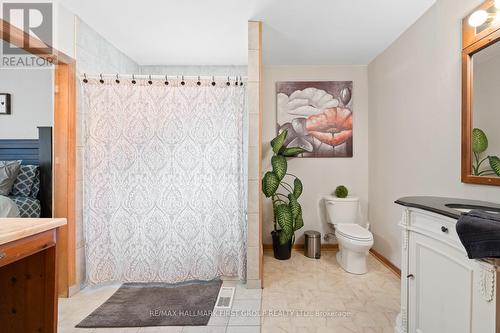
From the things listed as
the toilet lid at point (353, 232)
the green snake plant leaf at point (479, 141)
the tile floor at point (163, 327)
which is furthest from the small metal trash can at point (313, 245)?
the green snake plant leaf at point (479, 141)

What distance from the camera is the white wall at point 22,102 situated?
3.05 metres

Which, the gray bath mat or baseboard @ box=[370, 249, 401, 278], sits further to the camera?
baseboard @ box=[370, 249, 401, 278]

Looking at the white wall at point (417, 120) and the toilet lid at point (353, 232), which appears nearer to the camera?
the white wall at point (417, 120)

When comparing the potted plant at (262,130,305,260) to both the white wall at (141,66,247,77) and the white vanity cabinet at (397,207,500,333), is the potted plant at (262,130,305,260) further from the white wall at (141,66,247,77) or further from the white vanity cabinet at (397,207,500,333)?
the white vanity cabinet at (397,207,500,333)

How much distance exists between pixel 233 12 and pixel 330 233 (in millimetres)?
2684

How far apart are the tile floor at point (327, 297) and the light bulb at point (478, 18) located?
6.70 ft

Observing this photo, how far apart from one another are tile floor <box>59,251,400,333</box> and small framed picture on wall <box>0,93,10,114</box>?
103 inches

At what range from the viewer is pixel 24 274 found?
1213 millimetres

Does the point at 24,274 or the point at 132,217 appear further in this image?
the point at 132,217

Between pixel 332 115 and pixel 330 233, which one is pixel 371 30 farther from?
pixel 330 233

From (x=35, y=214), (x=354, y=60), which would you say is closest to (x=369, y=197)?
(x=354, y=60)

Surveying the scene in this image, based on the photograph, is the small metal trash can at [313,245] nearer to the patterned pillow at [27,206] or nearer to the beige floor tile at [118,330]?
the beige floor tile at [118,330]

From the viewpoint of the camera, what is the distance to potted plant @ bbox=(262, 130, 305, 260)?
2500mm
